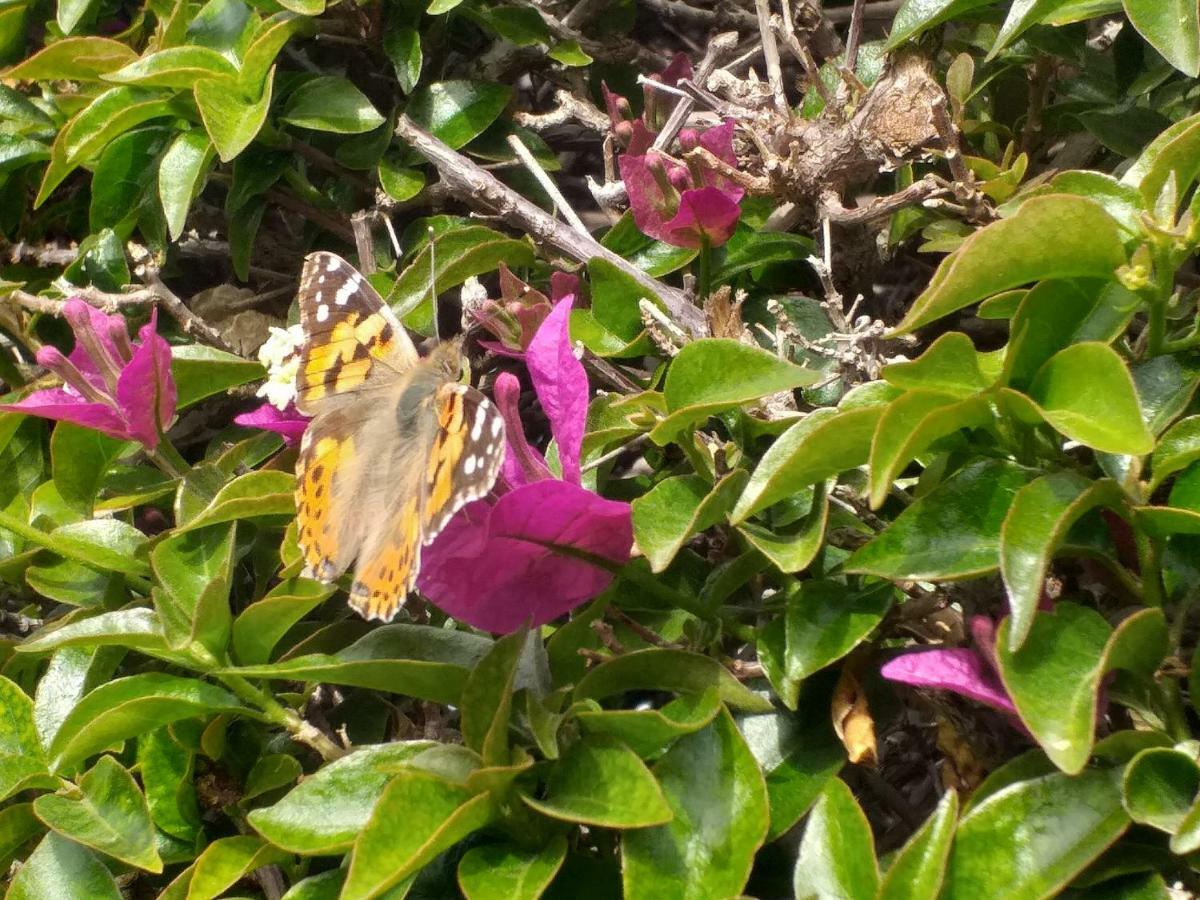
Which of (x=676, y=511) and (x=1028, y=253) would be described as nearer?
(x=1028, y=253)

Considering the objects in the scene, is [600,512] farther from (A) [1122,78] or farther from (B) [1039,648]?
(A) [1122,78]

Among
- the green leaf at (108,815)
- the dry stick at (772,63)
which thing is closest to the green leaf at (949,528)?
the dry stick at (772,63)

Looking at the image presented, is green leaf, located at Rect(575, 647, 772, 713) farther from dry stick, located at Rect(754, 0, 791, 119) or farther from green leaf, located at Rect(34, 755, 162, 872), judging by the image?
dry stick, located at Rect(754, 0, 791, 119)

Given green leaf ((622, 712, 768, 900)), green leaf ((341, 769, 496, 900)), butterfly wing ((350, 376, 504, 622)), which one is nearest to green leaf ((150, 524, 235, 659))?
butterfly wing ((350, 376, 504, 622))

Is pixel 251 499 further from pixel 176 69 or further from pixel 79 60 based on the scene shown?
pixel 79 60

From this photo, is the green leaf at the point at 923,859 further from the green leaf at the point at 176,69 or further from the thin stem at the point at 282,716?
the green leaf at the point at 176,69

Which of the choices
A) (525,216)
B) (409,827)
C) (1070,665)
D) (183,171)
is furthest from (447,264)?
(1070,665)
